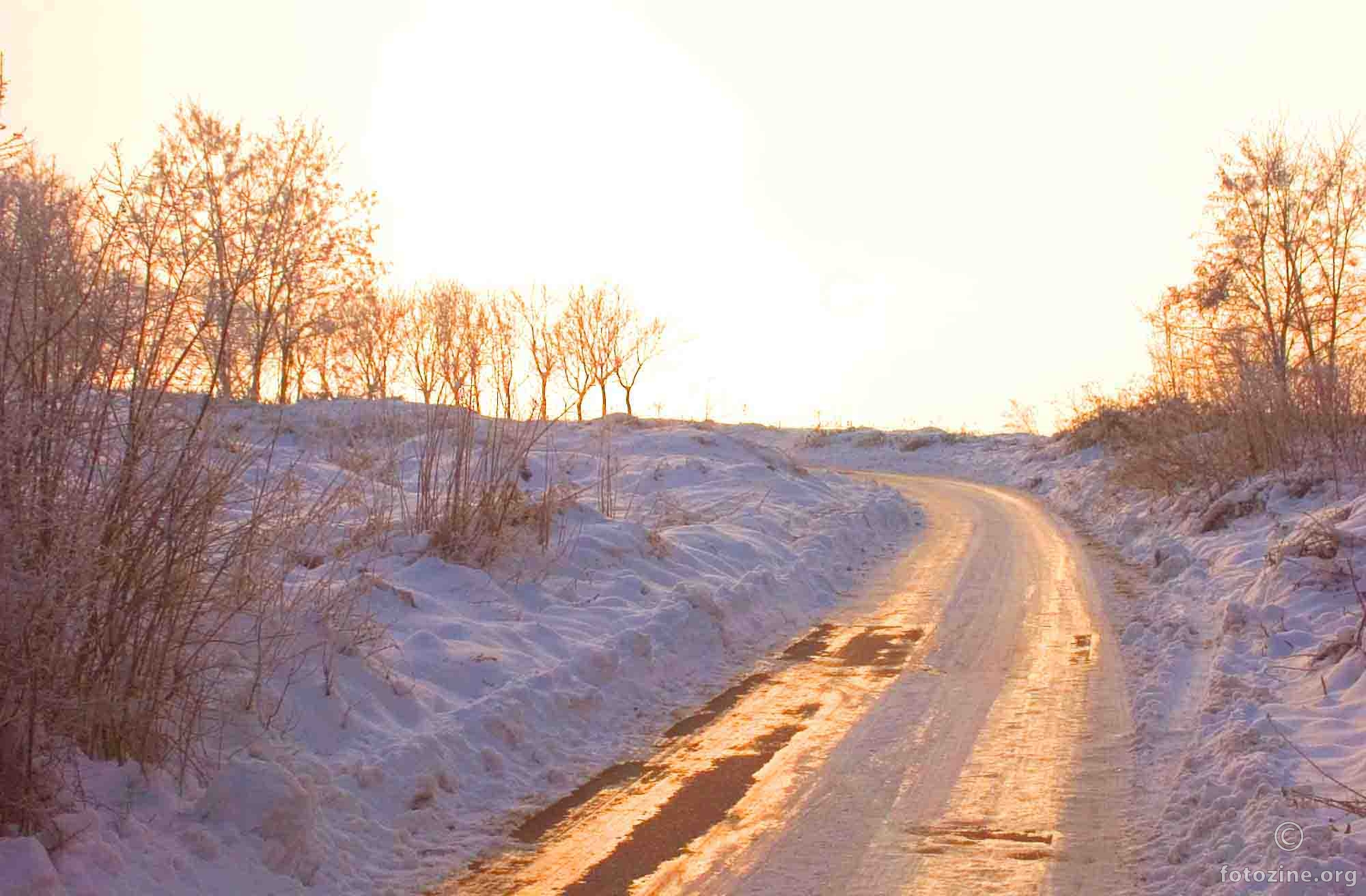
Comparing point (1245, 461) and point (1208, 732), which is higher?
point (1245, 461)

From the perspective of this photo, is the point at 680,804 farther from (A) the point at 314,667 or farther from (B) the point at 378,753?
(A) the point at 314,667

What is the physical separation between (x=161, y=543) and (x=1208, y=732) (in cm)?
615

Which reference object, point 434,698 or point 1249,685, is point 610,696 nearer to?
point 434,698

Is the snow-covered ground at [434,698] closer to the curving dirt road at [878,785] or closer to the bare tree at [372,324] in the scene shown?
the curving dirt road at [878,785]

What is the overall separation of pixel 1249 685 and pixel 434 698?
5662 millimetres

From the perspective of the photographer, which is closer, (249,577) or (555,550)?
(249,577)

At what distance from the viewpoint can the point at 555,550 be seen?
11.8m

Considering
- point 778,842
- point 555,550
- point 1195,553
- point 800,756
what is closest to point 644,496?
point 555,550

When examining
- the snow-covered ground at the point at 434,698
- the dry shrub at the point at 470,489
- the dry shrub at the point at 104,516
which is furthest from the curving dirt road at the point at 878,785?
the dry shrub at the point at 470,489

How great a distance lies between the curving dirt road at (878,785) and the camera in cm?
516

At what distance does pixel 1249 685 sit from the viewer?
7.88 m

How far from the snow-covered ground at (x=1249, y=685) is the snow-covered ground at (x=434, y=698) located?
3246mm

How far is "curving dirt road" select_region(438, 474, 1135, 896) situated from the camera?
16.9 ft

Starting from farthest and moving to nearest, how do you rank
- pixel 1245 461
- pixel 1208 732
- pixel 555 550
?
pixel 1245 461 < pixel 555 550 < pixel 1208 732
